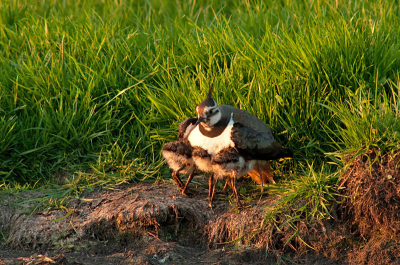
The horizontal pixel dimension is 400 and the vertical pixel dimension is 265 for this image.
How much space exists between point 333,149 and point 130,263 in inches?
76.8

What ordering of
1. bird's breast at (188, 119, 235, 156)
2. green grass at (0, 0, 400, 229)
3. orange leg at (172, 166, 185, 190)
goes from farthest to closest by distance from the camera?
green grass at (0, 0, 400, 229)
orange leg at (172, 166, 185, 190)
bird's breast at (188, 119, 235, 156)

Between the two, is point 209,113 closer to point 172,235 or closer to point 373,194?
point 172,235

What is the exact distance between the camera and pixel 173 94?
459cm

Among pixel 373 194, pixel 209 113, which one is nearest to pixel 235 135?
pixel 209 113

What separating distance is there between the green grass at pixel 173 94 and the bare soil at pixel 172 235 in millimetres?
239

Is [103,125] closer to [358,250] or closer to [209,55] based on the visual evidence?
[209,55]

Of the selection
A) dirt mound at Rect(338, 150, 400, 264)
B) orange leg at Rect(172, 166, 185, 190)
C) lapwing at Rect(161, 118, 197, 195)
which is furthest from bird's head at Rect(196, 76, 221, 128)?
dirt mound at Rect(338, 150, 400, 264)

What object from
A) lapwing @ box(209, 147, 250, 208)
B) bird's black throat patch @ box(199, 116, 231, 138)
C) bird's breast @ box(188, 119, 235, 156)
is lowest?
lapwing @ box(209, 147, 250, 208)

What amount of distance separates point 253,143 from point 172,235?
36.7 inches

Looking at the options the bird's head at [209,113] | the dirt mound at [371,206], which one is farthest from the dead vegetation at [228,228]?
the bird's head at [209,113]

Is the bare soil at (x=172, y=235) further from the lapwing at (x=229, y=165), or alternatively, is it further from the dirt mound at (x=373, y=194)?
the lapwing at (x=229, y=165)

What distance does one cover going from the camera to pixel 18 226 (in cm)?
387

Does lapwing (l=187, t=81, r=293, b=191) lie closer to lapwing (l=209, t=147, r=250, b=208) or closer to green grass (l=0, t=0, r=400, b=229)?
lapwing (l=209, t=147, r=250, b=208)

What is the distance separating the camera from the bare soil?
11.6 feet
